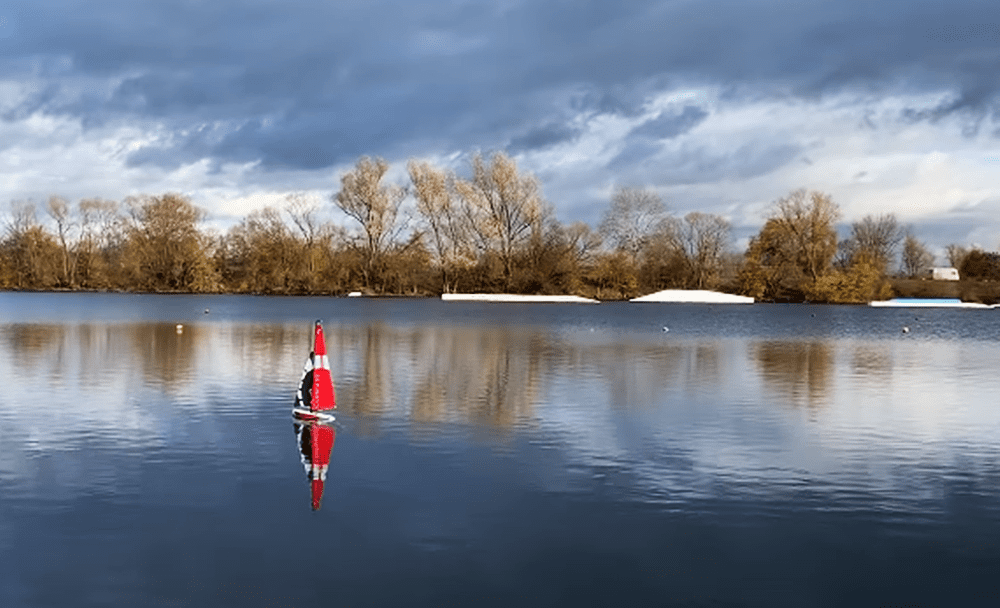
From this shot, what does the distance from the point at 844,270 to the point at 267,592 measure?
12166cm

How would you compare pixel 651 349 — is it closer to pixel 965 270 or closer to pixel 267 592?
pixel 267 592

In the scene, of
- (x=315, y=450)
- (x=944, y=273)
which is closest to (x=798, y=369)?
(x=315, y=450)

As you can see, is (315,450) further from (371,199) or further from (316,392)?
(371,199)

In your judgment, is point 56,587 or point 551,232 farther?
point 551,232

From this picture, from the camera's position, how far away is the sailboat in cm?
1773

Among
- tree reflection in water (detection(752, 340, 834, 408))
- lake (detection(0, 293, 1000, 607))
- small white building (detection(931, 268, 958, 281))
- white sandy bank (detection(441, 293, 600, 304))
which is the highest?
small white building (detection(931, 268, 958, 281))

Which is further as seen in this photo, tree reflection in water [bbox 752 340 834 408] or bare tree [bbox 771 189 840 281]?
bare tree [bbox 771 189 840 281]

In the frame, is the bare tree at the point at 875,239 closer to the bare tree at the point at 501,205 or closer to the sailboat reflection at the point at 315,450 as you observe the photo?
the bare tree at the point at 501,205

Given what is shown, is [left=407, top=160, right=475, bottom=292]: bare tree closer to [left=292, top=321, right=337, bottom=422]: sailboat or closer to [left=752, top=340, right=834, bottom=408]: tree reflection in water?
[left=752, top=340, right=834, bottom=408]: tree reflection in water

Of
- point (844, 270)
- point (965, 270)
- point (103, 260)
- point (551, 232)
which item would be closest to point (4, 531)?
point (551, 232)

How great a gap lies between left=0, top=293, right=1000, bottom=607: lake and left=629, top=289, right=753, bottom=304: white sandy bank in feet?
306

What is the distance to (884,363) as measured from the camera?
33.8 metres

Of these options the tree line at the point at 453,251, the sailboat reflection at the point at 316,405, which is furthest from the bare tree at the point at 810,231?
the sailboat reflection at the point at 316,405

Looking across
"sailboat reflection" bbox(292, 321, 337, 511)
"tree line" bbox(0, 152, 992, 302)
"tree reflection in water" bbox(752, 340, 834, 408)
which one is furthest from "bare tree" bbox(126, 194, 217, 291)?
"sailboat reflection" bbox(292, 321, 337, 511)
